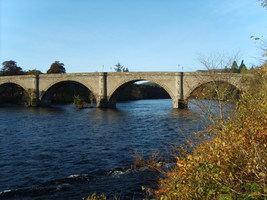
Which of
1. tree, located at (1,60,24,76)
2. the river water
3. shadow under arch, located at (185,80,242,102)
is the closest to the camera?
shadow under arch, located at (185,80,242,102)

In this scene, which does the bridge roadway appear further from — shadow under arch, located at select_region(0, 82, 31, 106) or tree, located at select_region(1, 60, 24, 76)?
tree, located at select_region(1, 60, 24, 76)

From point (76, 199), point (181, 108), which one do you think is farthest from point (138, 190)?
point (181, 108)

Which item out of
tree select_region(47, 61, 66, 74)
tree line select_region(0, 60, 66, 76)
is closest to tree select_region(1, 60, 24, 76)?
tree line select_region(0, 60, 66, 76)

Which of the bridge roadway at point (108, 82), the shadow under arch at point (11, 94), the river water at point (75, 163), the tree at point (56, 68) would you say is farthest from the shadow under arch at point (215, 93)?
the tree at point (56, 68)

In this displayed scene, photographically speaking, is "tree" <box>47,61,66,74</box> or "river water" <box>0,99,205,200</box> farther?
"tree" <box>47,61,66,74</box>

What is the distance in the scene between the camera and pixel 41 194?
32.4 ft

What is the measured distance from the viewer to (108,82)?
165ft

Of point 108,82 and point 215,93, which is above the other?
point 108,82

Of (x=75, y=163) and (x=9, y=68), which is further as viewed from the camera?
(x=9, y=68)

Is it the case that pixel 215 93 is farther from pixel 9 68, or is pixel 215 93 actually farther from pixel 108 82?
pixel 9 68

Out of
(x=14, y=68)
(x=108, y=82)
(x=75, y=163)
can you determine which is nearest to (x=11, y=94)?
(x=14, y=68)

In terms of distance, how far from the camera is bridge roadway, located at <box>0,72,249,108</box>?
4419 cm

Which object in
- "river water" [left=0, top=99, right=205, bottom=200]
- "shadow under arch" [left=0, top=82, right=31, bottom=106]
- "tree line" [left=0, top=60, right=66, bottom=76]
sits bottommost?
"river water" [left=0, top=99, right=205, bottom=200]

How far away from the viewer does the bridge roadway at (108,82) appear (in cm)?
4419
